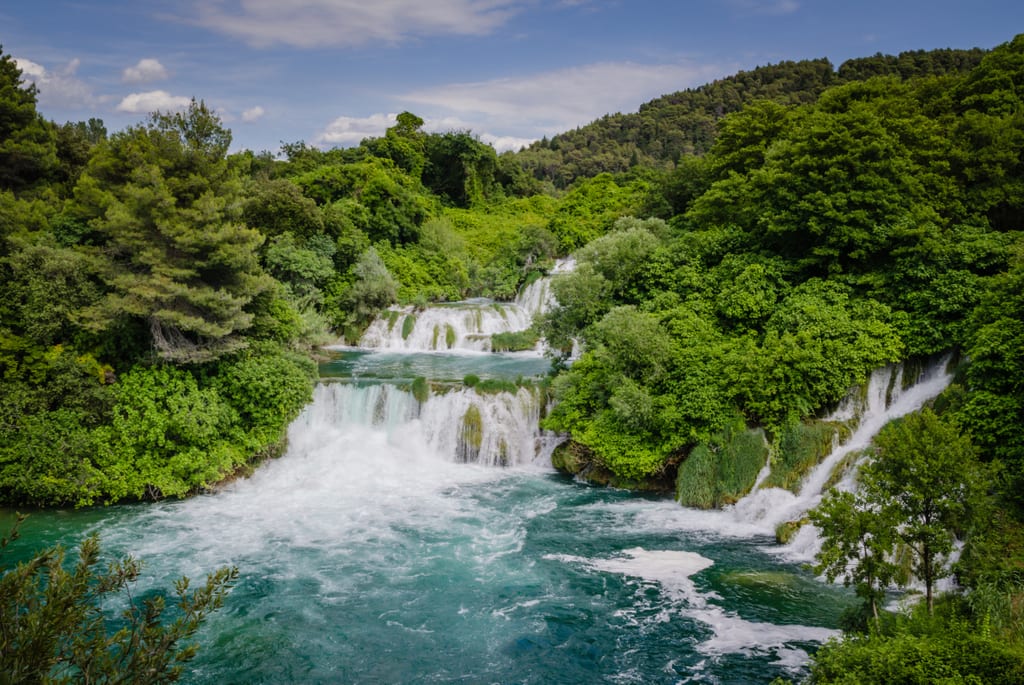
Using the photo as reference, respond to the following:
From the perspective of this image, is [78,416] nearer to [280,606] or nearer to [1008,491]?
[280,606]

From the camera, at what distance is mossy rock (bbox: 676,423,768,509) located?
17.0 meters

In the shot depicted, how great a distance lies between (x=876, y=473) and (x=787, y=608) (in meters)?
4.02

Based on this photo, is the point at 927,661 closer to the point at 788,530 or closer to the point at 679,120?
the point at 788,530

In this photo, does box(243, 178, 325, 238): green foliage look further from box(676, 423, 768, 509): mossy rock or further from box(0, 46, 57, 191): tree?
box(676, 423, 768, 509): mossy rock

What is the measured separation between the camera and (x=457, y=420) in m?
21.5

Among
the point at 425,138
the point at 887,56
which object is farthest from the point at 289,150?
the point at 887,56

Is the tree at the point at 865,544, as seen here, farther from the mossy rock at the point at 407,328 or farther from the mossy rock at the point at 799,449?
the mossy rock at the point at 407,328

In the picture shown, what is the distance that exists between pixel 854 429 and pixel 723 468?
3571 millimetres

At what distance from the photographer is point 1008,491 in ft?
40.1

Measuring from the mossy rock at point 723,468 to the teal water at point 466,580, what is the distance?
0.67m

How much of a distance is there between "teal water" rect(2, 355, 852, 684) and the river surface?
4cm

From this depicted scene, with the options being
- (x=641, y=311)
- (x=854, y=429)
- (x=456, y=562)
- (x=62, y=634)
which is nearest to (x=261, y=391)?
(x=456, y=562)

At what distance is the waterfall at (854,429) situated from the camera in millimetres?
15969

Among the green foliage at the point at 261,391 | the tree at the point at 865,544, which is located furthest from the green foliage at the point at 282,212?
the tree at the point at 865,544
